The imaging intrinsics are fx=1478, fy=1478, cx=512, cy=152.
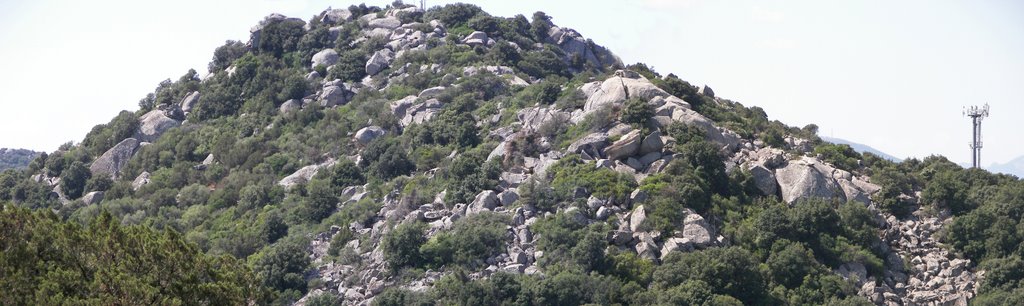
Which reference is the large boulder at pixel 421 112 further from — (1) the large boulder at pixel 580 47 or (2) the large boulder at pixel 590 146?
(1) the large boulder at pixel 580 47

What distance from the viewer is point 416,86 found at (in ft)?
256

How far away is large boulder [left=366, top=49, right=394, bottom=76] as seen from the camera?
8275 centimetres

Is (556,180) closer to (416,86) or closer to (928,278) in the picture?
(928,278)

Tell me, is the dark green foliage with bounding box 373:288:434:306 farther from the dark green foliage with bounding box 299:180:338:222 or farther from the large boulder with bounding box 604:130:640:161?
the large boulder with bounding box 604:130:640:161

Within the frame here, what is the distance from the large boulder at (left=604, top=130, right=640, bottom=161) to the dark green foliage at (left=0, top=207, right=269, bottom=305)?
2452 cm

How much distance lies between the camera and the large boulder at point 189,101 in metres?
85.9

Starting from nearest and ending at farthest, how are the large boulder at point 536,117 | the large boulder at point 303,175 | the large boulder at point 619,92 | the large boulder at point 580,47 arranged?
1. the large boulder at point 619,92
2. the large boulder at point 536,117
3. the large boulder at point 303,175
4. the large boulder at point 580,47

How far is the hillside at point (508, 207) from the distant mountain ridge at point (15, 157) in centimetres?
5423

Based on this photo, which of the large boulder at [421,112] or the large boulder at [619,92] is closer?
the large boulder at [619,92]

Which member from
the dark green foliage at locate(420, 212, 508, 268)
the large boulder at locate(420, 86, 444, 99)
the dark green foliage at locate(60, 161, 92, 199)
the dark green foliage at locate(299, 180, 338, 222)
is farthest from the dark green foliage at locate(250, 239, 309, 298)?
the dark green foliage at locate(60, 161, 92, 199)

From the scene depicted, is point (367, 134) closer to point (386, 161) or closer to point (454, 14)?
point (386, 161)

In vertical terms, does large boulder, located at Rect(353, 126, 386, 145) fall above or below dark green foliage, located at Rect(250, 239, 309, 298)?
above

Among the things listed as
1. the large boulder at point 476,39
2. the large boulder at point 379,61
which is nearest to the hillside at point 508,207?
the large boulder at point 379,61

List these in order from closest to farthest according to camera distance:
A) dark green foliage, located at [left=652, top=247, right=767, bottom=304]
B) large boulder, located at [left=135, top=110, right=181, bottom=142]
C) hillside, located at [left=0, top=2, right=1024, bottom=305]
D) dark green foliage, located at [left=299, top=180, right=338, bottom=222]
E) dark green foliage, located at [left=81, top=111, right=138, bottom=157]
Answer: hillside, located at [left=0, top=2, right=1024, bottom=305] < dark green foliage, located at [left=652, top=247, right=767, bottom=304] < dark green foliage, located at [left=299, top=180, right=338, bottom=222] < dark green foliage, located at [left=81, top=111, right=138, bottom=157] < large boulder, located at [left=135, top=110, right=181, bottom=142]
